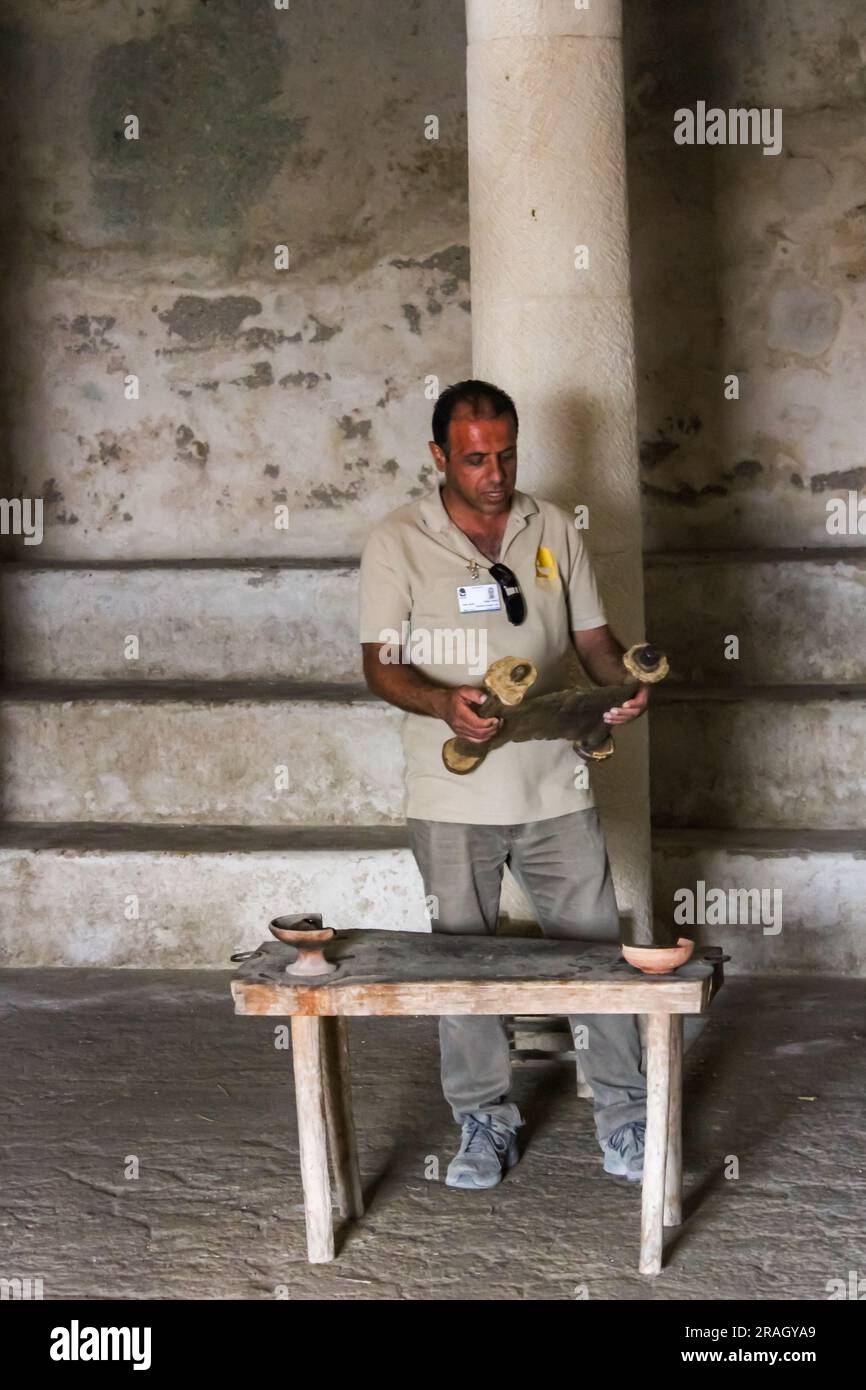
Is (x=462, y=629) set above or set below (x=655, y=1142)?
above

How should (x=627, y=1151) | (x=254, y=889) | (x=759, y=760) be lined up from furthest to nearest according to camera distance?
(x=759, y=760)
(x=254, y=889)
(x=627, y=1151)

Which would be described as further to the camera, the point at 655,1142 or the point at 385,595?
the point at 385,595

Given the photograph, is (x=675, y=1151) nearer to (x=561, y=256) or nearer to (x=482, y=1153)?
(x=482, y=1153)

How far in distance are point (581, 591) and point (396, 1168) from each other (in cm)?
162

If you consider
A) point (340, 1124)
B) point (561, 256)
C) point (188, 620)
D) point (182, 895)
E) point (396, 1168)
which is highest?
point (561, 256)

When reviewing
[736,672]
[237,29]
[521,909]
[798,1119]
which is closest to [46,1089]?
[521,909]

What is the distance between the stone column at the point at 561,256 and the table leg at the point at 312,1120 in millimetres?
1739

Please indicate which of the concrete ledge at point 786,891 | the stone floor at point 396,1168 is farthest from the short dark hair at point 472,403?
the concrete ledge at point 786,891

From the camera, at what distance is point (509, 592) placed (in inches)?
175

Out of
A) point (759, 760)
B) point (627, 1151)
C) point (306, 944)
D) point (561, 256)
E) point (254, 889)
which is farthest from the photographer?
point (759, 760)

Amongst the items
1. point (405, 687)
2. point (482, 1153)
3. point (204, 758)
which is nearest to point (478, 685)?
point (405, 687)

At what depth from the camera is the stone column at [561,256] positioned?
520cm

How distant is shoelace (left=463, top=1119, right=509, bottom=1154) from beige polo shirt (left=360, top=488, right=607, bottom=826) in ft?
2.67

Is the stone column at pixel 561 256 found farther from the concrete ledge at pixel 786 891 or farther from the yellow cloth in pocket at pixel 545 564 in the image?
the concrete ledge at pixel 786 891
